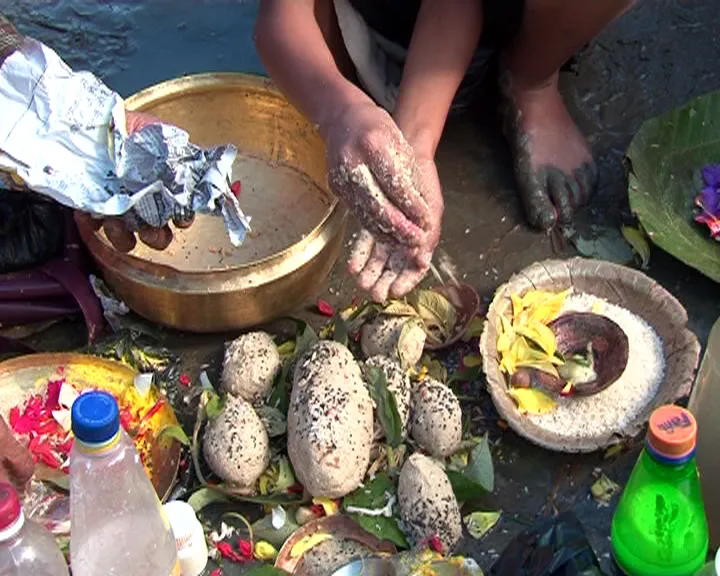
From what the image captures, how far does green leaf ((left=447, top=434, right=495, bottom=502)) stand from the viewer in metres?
1.99

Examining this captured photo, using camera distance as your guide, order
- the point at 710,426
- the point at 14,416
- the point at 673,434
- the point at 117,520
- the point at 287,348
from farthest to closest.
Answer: the point at 287,348, the point at 14,416, the point at 710,426, the point at 117,520, the point at 673,434

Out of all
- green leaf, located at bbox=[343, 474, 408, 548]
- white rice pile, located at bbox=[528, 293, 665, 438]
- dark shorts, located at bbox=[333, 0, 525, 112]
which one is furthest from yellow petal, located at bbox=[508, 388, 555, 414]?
dark shorts, located at bbox=[333, 0, 525, 112]

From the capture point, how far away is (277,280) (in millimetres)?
2176

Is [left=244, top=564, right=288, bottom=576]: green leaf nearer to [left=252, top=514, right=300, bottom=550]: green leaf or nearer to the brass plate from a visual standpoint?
[left=252, top=514, right=300, bottom=550]: green leaf

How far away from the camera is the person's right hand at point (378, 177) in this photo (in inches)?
79.6

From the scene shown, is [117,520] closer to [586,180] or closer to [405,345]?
[405,345]

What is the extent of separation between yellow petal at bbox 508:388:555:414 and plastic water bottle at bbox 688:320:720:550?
466 millimetres

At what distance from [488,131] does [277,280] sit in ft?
3.20

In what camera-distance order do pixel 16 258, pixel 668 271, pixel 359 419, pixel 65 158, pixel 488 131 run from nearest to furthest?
pixel 359 419, pixel 65 158, pixel 16 258, pixel 668 271, pixel 488 131

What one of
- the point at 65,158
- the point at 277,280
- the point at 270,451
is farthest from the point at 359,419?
the point at 65,158

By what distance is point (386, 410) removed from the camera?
6.62ft

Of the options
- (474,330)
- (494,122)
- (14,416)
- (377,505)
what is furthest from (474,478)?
(494,122)

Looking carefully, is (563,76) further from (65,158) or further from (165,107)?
(65,158)

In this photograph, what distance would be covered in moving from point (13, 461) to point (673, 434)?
3.72 ft
